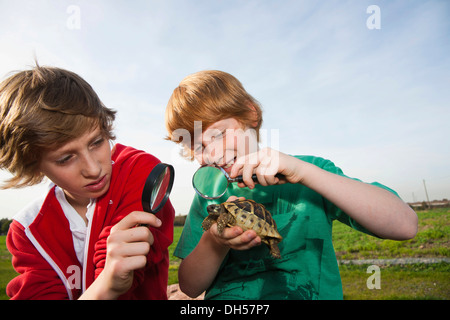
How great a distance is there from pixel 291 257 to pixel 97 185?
2.17 metres

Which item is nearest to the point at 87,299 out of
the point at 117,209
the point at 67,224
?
the point at 117,209

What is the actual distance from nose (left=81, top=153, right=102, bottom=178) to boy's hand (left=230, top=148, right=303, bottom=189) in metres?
1.36

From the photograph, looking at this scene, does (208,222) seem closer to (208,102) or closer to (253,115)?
(208,102)

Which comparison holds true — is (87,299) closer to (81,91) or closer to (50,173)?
(50,173)

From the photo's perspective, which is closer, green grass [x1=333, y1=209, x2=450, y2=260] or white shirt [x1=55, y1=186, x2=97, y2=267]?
white shirt [x1=55, y1=186, x2=97, y2=267]

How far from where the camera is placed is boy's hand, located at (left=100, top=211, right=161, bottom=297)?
1810mm

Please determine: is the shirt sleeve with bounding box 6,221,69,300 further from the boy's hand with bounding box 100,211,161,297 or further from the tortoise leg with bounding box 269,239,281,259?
the tortoise leg with bounding box 269,239,281,259

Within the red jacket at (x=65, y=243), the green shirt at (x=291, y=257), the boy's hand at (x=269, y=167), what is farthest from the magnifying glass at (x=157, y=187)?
the green shirt at (x=291, y=257)

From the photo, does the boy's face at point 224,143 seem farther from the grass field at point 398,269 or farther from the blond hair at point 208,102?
the grass field at point 398,269

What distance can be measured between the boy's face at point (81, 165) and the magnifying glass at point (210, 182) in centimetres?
95

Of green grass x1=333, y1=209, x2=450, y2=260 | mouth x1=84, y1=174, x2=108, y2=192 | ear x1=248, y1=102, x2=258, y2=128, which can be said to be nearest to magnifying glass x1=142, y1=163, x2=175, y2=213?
mouth x1=84, y1=174, x2=108, y2=192

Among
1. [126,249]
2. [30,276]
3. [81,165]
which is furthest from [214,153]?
[30,276]
